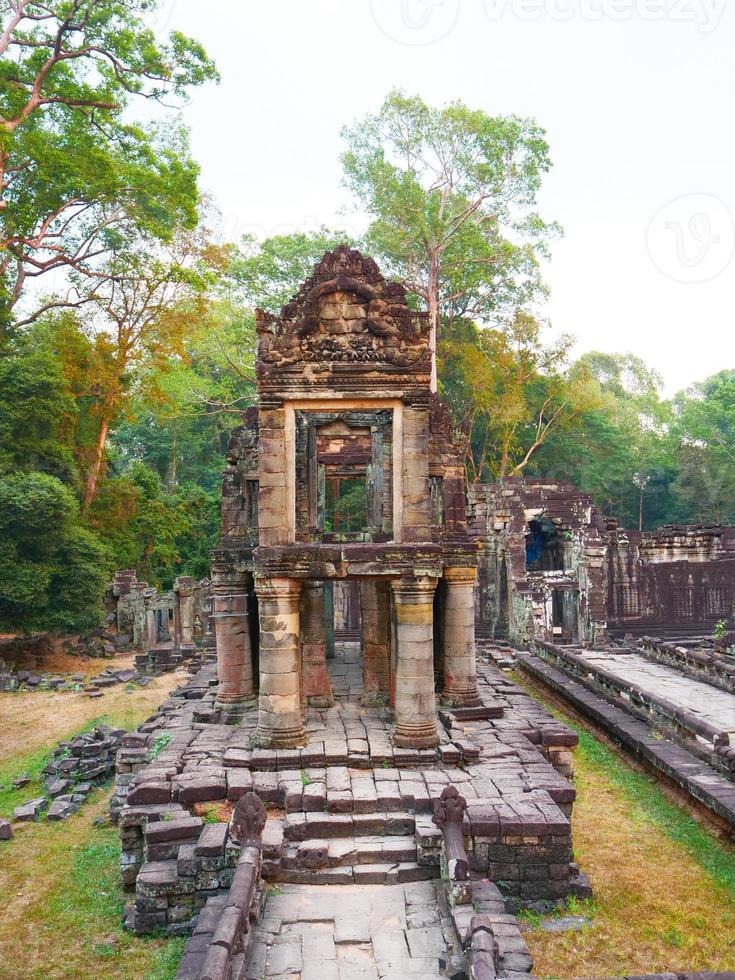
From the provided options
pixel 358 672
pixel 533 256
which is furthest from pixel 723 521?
pixel 358 672

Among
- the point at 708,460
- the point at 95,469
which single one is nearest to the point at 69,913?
the point at 95,469

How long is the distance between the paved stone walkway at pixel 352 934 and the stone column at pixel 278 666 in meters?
2.24

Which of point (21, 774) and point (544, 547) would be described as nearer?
point (21, 774)

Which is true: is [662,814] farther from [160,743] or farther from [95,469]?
[95,469]

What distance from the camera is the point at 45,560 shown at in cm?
2041

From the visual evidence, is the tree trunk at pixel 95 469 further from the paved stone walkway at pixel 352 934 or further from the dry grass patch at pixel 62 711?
the paved stone walkway at pixel 352 934

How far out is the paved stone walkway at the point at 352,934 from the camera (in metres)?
5.97

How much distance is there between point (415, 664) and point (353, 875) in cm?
282

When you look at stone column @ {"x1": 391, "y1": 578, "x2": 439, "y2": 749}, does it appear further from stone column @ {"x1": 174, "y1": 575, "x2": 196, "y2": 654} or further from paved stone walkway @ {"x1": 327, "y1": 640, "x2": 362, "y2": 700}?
stone column @ {"x1": 174, "y1": 575, "x2": 196, "y2": 654}

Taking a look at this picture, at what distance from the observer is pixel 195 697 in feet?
41.8

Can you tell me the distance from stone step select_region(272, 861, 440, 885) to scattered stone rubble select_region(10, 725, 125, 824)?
4.39m

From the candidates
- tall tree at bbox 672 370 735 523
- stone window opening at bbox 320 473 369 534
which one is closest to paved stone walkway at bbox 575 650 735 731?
stone window opening at bbox 320 473 369 534

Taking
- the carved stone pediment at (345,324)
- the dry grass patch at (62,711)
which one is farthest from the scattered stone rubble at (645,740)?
the dry grass patch at (62,711)

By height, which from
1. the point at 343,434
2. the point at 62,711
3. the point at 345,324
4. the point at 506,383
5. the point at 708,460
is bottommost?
the point at 62,711
